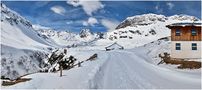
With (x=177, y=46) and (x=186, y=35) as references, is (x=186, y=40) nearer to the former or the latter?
(x=186, y=35)

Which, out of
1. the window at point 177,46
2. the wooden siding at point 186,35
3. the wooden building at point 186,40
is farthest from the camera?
the window at point 177,46

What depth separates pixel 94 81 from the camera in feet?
85.0

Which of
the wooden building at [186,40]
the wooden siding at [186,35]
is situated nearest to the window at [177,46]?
the wooden building at [186,40]

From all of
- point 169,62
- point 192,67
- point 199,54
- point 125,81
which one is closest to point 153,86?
point 125,81

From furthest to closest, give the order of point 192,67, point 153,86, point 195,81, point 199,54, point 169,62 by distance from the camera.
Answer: point 199,54
point 169,62
point 192,67
point 195,81
point 153,86

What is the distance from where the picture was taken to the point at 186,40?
2141 inches

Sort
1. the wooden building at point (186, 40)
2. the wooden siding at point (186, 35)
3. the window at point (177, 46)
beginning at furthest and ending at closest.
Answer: the window at point (177, 46) → the wooden siding at point (186, 35) → the wooden building at point (186, 40)

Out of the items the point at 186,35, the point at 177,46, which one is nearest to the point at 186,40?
the point at 186,35

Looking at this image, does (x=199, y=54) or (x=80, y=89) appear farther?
(x=199, y=54)

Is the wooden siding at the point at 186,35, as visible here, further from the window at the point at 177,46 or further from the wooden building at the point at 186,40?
the window at the point at 177,46

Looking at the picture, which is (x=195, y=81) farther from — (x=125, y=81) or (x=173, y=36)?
(x=173, y=36)

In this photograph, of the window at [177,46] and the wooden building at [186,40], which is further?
the window at [177,46]

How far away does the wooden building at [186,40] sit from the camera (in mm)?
53688

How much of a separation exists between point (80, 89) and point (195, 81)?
400 inches
